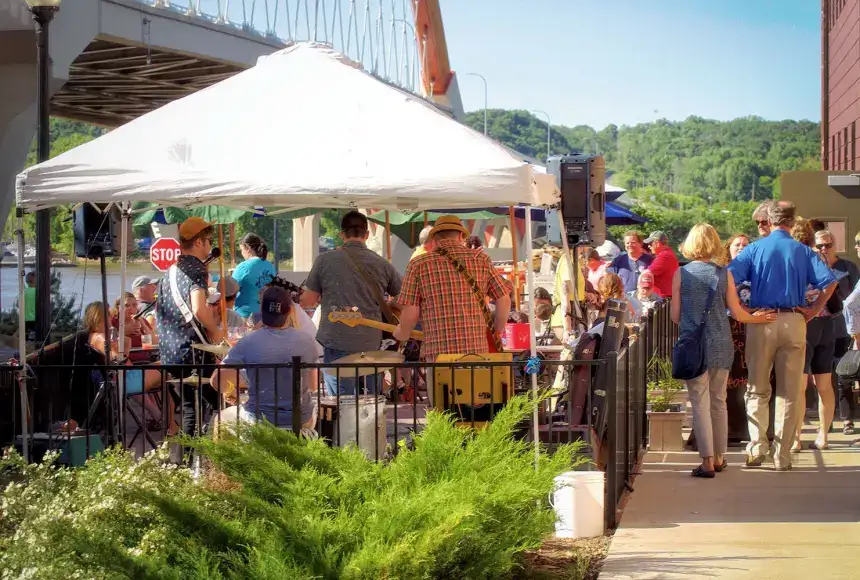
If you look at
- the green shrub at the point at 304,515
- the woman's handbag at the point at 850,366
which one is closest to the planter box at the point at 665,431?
the woman's handbag at the point at 850,366

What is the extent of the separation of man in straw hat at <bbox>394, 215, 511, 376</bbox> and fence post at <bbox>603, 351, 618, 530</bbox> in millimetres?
1335

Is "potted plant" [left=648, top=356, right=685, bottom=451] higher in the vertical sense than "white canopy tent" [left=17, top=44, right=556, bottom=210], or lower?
lower

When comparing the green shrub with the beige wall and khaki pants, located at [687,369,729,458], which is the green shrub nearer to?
khaki pants, located at [687,369,729,458]

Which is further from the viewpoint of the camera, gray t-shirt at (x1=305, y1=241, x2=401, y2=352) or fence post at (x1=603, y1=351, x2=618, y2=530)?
gray t-shirt at (x1=305, y1=241, x2=401, y2=352)

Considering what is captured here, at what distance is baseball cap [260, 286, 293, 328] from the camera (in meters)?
7.84

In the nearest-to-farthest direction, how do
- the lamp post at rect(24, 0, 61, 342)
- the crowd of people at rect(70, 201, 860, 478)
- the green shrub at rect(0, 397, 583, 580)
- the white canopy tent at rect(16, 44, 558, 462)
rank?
the green shrub at rect(0, 397, 583, 580) → the white canopy tent at rect(16, 44, 558, 462) → the crowd of people at rect(70, 201, 860, 478) → the lamp post at rect(24, 0, 61, 342)

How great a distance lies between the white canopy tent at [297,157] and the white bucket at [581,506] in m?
0.65

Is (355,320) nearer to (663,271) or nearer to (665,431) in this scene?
(665,431)

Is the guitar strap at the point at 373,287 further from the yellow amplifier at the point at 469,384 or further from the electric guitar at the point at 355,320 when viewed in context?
Answer: the yellow amplifier at the point at 469,384

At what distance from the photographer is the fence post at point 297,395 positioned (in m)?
7.22

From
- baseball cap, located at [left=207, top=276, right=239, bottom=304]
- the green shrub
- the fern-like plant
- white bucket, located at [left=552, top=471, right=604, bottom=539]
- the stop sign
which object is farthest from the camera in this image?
the stop sign

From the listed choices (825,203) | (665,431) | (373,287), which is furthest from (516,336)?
(825,203)

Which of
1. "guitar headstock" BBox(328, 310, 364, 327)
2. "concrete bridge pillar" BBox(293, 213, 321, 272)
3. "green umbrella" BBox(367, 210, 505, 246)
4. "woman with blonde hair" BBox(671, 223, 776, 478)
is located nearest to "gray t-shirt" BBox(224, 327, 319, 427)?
"guitar headstock" BBox(328, 310, 364, 327)

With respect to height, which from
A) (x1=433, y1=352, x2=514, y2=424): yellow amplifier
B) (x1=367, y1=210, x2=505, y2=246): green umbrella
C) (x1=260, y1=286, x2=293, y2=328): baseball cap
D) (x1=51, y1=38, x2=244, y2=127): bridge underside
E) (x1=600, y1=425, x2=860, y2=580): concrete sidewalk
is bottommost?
(x1=600, y1=425, x2=860, y2=580): concrete sidewalk
